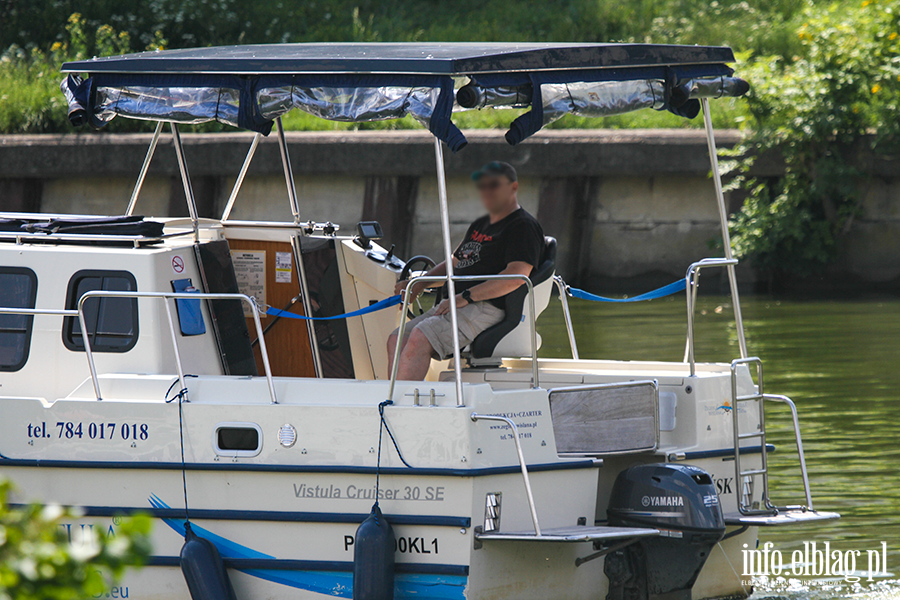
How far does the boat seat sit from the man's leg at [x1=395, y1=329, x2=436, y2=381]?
0.41 metres

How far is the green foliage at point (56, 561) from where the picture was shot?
2174mm

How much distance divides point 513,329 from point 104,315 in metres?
2.20

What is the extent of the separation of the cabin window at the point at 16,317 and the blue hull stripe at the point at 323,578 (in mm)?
1230

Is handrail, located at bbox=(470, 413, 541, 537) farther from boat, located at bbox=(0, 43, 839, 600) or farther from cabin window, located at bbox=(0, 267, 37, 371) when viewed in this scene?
cabin window, located at bbox=(0, 267, 37, 371)

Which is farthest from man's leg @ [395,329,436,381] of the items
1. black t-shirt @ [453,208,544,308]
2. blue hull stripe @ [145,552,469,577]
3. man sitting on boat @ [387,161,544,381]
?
blue hull stripe @ [145,552,469,577]

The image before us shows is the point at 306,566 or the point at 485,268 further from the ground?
the point at 485,268

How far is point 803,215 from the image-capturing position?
16.6m

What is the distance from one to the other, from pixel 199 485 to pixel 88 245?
5.00ft

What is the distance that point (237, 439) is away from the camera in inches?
228

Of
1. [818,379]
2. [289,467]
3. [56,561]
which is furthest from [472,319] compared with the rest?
[818,379]

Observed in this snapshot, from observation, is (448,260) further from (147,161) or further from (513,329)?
(147,161)

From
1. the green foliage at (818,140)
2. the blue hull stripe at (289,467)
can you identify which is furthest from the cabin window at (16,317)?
the green foliage at (818,140)

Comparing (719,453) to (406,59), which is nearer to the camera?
(406,59)

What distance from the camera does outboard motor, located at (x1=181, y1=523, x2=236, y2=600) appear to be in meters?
5.65
